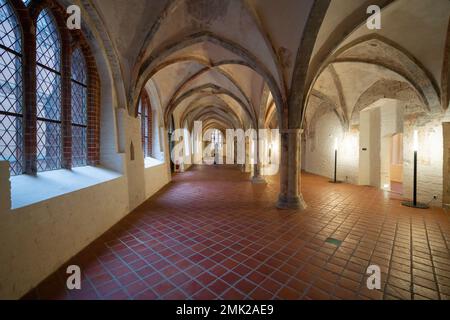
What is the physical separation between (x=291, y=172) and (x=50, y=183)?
4895 millimetres

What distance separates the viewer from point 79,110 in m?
4.08

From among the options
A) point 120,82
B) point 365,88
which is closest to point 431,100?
point 365,88

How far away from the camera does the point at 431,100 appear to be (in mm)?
5488

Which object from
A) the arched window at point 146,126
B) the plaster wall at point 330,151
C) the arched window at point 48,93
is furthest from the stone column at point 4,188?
the plaster wall at point 330,151

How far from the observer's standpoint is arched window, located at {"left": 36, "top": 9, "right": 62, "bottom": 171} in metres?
3.15

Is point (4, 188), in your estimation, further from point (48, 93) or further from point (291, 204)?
point (291, 204)

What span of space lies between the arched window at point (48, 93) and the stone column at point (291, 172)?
485 centimetres

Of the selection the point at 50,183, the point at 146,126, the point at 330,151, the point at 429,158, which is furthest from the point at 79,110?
the point at 330,151

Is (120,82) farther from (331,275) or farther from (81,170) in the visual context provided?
(331,275)

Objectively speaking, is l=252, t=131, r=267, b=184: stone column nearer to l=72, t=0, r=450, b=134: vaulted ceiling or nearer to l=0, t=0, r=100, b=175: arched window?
l=72, t=0, r=450, b=134: vaulted ceiling

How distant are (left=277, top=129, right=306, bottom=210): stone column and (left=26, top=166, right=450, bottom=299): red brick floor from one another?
0.51 m

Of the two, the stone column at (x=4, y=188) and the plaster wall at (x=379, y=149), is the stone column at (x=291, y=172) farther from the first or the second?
the stone column at (x=4, y=188)

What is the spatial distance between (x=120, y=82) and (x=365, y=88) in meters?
8.62

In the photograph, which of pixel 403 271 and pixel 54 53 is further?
pixel 54 53
